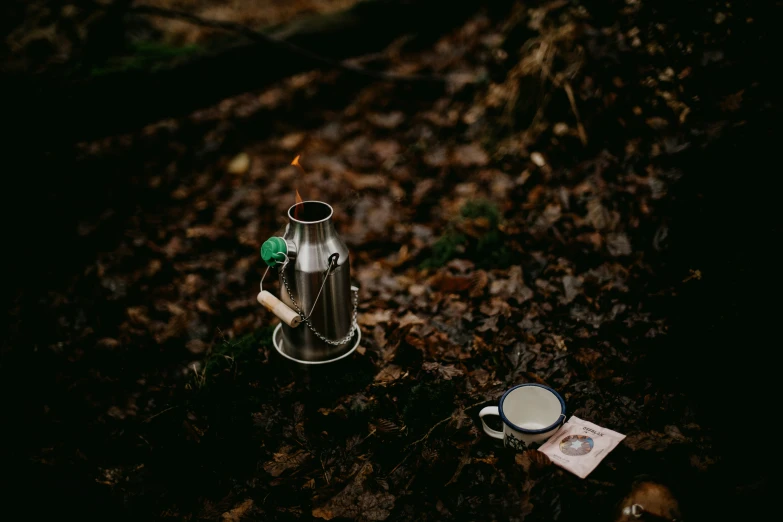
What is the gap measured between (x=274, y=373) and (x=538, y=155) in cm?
294

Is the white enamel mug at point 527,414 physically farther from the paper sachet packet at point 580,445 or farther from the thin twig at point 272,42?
the thin twig at point 272,42

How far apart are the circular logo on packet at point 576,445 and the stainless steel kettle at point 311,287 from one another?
1.25 meters

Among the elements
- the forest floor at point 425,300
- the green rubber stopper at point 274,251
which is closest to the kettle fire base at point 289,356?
the forest floor at point 425,300

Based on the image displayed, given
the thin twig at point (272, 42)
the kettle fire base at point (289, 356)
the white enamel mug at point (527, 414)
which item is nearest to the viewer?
the white enamel mug at point (527, 414)

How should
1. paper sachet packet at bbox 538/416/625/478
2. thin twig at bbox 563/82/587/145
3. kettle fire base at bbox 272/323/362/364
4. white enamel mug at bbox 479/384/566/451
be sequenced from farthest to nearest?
thin twig at bbox 563/82/587/145 < kettle fire base at bbox 272/323/362/364 < white enamel mug at bbox 479/384/566/451 < paper sachet packet at bbox 538/416/625/478

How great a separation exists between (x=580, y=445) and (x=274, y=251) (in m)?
1.76

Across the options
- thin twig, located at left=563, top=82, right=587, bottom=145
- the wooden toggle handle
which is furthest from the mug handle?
thin twig, located at left=563, top=82, right=587, bottom=145

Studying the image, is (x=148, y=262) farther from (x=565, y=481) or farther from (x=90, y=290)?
(x=565, y=481)

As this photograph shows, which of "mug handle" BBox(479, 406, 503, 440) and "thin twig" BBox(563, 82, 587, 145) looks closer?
"mug handle" BBox(479, 406, 503, 440)

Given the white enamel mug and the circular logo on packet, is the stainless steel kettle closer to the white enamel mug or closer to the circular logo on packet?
the white enamel mug

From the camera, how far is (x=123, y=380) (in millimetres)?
3244

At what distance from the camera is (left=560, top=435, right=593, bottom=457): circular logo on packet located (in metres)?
2.43

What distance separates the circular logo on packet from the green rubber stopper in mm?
1658

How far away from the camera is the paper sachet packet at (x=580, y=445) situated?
2.37 metres
